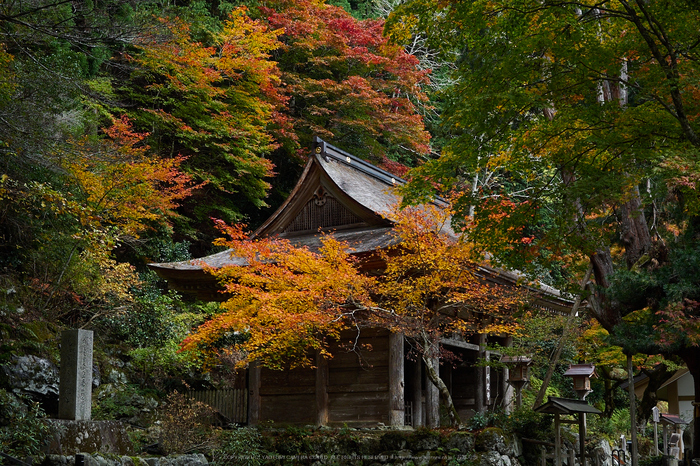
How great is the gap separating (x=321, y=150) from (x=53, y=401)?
7699mm

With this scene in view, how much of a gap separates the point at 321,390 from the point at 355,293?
2934 mm

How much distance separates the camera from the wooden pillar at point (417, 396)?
13626 millimetres

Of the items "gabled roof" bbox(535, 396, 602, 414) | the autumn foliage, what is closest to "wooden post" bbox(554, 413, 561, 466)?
"gabled roof" bbox(535, 396, 602, 414)

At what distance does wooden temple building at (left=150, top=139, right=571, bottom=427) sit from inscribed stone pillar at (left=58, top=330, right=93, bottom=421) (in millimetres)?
4580

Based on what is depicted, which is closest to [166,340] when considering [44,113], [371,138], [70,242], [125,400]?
[125,400]

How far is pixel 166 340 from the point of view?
1725 centimetres

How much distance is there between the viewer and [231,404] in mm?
14453

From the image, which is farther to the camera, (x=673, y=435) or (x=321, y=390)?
(x=673, y=435)

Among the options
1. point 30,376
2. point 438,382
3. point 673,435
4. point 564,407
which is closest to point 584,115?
point 564,407

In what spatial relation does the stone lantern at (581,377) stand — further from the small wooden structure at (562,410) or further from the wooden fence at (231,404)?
the wooden fence at (231,404)

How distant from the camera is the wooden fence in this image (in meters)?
14.3

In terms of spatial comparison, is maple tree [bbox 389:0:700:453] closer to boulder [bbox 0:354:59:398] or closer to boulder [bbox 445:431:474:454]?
boulder [bbox 445:431:474:454]

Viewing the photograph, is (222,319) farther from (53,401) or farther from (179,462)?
(53,401)

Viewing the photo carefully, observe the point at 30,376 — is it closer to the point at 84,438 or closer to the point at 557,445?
the point at 84,438
